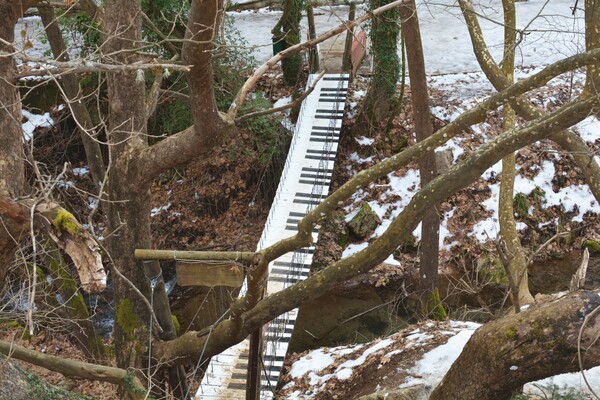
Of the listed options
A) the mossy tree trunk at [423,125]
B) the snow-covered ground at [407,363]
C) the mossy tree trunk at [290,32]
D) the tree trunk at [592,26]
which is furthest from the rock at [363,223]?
the tree trunk at [592,26]

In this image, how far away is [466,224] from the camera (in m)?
15.2

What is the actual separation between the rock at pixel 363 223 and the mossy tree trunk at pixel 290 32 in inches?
151

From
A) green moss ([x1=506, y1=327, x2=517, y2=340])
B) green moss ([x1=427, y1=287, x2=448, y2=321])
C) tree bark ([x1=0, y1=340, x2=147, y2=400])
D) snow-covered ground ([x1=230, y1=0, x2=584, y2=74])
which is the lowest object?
green moss ([x1=427, y1=287, x2=448, y2=321])

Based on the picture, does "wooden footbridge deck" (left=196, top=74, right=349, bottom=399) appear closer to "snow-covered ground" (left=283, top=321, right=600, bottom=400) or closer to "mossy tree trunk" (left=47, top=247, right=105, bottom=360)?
"snow-covered ground" (left=283, top=321, right=600, bottom=400)

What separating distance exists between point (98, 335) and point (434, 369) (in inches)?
276

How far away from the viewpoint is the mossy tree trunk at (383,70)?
15.6 meters

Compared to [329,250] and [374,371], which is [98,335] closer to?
[329,250]

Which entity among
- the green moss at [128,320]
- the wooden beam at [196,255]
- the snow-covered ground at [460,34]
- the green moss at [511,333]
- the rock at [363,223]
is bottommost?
the rock at [363,223]

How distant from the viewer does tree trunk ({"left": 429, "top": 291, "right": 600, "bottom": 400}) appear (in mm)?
4484

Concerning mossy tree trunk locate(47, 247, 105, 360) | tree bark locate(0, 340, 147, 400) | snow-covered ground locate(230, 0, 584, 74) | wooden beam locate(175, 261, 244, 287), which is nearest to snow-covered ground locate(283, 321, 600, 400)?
wooden beam locate(175, 261, 244, 287)

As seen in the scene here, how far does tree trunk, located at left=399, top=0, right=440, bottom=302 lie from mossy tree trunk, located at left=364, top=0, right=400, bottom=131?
3981 millimetres

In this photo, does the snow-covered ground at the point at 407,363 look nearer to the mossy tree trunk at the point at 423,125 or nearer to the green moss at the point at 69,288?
the mossy tree trunk at the point at 423,125

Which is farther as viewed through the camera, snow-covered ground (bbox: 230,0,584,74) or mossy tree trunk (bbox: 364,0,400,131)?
snow-covered ground (bbox: 230,0,584,74)

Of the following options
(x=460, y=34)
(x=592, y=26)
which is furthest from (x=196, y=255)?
(x=460, y=34)
